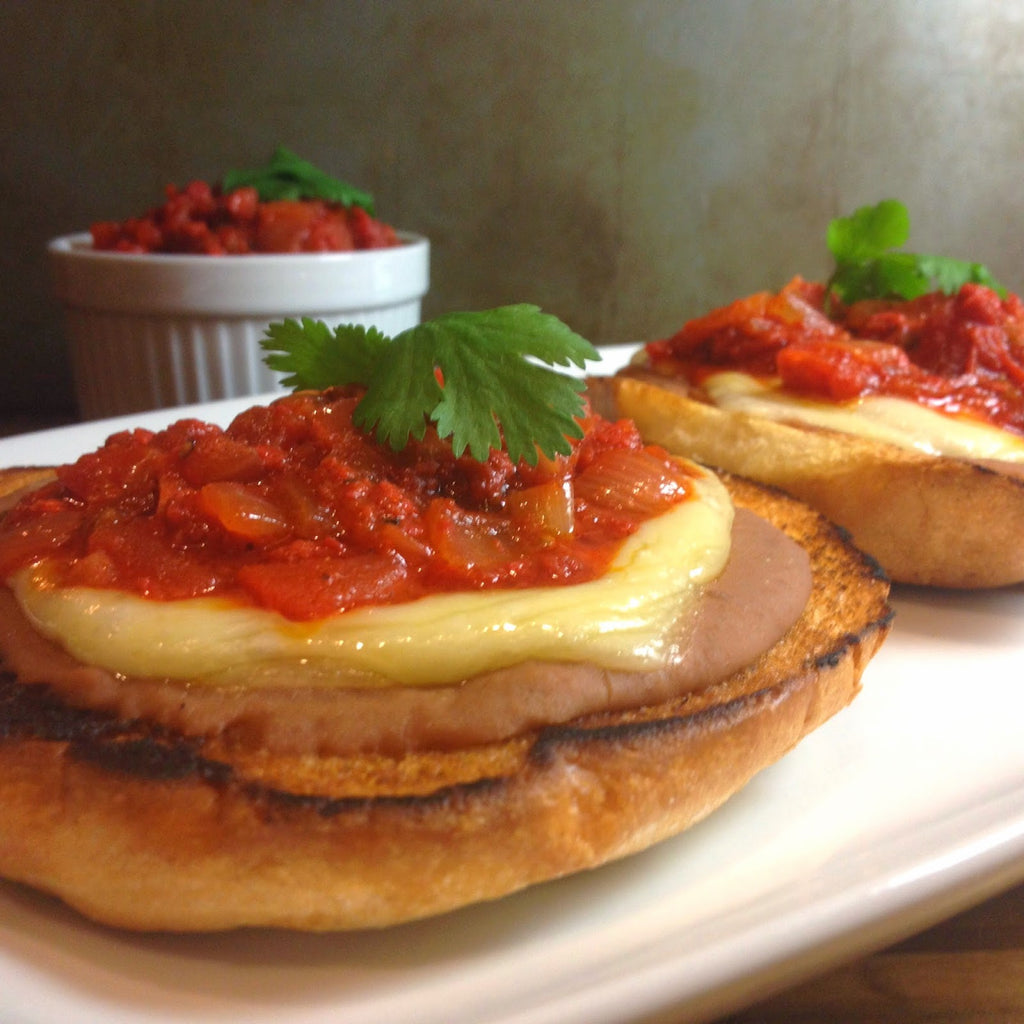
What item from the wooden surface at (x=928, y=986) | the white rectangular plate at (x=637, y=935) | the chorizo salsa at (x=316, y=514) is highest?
the chorizo salsa at (x=316, y=514)

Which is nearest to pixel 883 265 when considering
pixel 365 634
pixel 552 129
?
Answer: pixel 365 634

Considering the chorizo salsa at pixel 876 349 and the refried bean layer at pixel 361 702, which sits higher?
the chorizo salsa at pixel 876 349

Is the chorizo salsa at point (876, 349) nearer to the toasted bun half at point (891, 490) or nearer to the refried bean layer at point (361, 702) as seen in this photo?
the toasted bun half at point (891, 490)

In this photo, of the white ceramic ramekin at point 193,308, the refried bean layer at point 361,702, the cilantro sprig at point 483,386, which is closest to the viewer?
the refried bean layer at point 361,702

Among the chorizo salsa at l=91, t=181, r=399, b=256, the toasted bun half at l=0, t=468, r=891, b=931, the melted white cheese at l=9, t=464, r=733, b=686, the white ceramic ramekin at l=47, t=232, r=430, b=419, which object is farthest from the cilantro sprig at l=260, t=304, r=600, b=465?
the chorizo salsa at l=91, t=181, r=399, b=256

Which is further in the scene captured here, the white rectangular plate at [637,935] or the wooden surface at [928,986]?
the wooden surface at [928,986]

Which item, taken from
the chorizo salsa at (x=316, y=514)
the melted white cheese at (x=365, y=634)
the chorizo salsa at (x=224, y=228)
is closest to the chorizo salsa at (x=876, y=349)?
the chorizo salsa at (x=316, y=514)

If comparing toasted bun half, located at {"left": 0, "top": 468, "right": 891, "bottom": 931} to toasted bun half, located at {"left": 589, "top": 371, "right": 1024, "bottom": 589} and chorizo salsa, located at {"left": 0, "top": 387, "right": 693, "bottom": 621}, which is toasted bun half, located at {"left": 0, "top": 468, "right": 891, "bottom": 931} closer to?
chorizo salsa, located at {"left": 0, "top": 387, "right": 693, "bottom": 621}

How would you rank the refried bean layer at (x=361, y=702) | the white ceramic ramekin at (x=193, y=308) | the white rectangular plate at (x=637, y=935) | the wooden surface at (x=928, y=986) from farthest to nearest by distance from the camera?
the white ceramic ramekin at (x=193, y=308) → the wooden surface at (x=928, y=986) → the refried bean layer at (x=361, y=702) → the white rectangular plate at (x=637, y=935)
